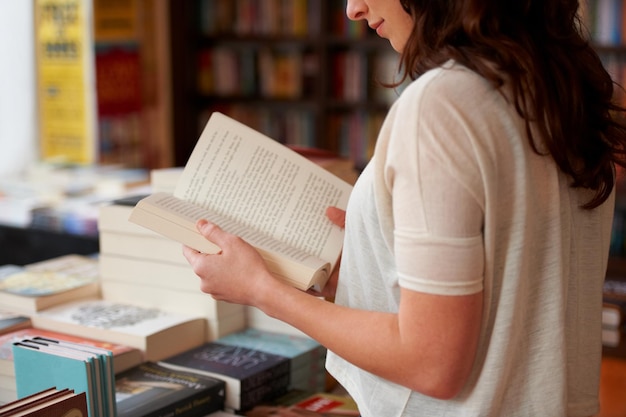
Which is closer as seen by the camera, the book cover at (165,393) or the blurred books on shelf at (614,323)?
the book cover at (165,393)

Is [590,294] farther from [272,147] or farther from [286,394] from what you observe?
[286,394]

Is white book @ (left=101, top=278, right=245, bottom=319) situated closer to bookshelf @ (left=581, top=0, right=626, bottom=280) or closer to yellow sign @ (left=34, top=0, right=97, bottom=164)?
yellow sign @ (left=34, top=0, right=97, bottom=164)

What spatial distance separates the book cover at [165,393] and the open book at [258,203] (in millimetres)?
365

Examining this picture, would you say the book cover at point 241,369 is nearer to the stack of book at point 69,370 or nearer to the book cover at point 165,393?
the book cover at point 165,393

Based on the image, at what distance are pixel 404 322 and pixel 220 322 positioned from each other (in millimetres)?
868

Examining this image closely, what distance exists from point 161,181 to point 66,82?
8.73 ft

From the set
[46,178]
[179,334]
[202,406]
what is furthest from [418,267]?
[46,178]

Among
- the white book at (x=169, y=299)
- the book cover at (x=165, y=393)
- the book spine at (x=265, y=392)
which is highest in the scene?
the white book at (x=169, y=299)

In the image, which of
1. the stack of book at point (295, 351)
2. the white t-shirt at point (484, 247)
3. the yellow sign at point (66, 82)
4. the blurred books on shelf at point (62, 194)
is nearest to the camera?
the white t-shirt at point (484, 247)

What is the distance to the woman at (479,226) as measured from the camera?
0.88m

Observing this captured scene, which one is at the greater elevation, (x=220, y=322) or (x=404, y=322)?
(x=404, y=322)

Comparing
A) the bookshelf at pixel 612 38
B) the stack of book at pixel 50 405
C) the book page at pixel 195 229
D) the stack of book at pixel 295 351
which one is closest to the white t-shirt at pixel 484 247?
the book page at pixel 195 229

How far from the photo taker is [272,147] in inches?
51.9

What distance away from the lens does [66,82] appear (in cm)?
417
